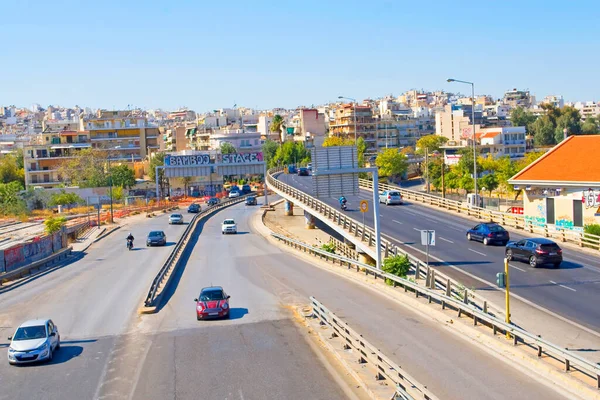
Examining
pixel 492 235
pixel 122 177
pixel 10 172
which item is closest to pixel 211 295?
pixel 492 235

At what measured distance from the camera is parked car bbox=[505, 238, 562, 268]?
3534cm

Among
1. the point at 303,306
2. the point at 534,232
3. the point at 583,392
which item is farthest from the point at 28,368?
the point at 534,232

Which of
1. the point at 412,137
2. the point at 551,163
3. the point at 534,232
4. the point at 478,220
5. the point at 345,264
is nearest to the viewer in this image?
the point at 345,264

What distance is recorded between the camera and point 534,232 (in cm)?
4722

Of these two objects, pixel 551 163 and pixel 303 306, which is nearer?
pixel 303 306

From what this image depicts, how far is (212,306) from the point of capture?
28844 mm

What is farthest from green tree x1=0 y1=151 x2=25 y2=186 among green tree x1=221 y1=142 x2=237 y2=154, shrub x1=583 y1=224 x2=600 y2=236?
shrub x1=583 y1=224 x2=600 y2=236

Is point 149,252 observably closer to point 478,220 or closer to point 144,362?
point 478,220

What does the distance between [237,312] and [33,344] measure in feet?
30.7

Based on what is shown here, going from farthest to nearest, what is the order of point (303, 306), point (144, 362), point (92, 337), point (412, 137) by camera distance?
point (412, 137), point (303, 306), point (92, 337), point (144, 362)

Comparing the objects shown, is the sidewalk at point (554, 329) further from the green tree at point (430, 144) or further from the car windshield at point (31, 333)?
the green tree at point (430, 144)

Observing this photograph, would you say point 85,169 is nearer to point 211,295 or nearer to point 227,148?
point 227,148

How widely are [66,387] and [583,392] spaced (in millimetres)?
12324

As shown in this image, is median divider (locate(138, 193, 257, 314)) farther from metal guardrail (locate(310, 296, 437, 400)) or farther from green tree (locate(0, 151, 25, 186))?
green tree (locate(0, 151, 25, 186))
